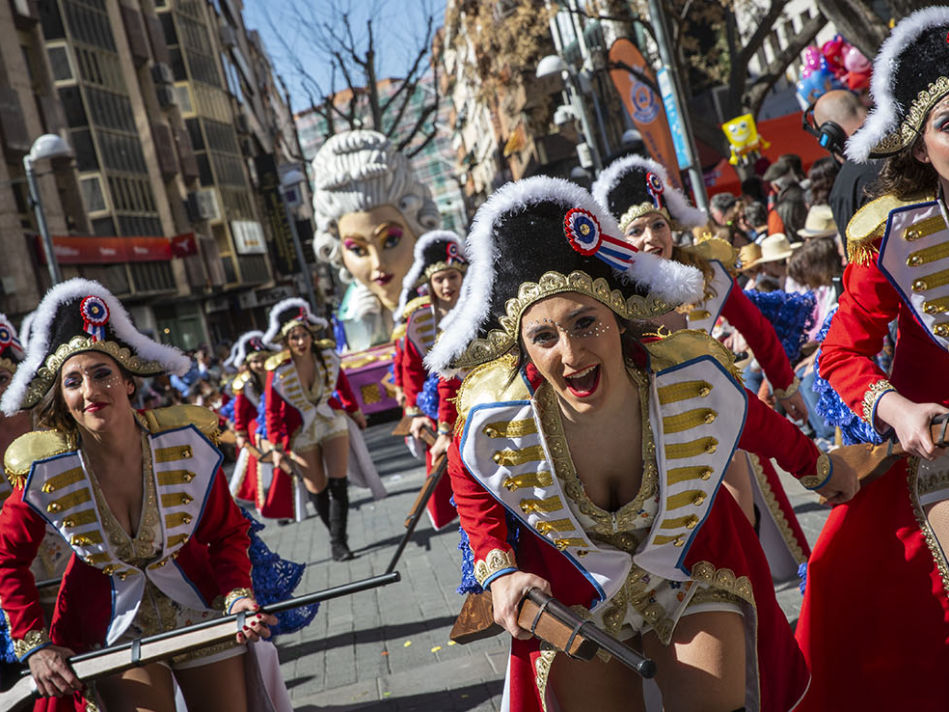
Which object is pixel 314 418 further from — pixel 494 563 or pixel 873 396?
pixel 873 396

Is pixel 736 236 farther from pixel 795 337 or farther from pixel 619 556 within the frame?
pixel 619 556

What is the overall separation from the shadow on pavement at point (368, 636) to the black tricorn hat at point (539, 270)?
12.3 feet

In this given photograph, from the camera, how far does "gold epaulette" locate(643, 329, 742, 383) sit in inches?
128

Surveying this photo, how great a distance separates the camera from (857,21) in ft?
33.2

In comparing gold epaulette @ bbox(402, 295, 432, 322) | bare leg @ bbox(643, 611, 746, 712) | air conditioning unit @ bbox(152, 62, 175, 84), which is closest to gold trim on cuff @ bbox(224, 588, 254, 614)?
bare leg @ bbox(643, 611, 746, 712)

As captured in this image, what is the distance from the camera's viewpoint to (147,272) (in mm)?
42125

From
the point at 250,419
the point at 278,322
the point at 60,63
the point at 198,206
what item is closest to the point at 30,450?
the point at 278,322

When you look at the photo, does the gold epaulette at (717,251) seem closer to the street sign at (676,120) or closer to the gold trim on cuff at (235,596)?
the gold trim on cuff at (235,596)

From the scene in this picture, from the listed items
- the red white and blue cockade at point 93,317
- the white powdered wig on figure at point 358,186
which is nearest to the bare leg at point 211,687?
the red white and blue cockade at point 93,317

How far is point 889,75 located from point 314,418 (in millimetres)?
7356

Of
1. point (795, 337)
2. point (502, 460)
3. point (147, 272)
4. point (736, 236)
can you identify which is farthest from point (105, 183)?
point (502, 460)

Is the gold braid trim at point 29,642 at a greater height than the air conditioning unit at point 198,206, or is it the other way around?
the air conditioning unit at point 198,206

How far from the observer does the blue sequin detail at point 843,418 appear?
11.7ft

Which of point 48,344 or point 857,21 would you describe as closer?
point 48,344
